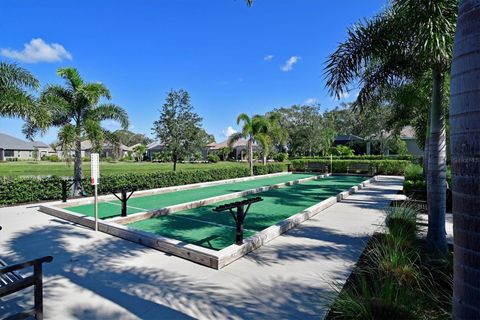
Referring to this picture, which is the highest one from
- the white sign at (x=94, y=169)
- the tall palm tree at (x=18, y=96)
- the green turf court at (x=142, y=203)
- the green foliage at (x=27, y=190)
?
the tall palm tree at (x=18, y=96)

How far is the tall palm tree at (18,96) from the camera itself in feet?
32.8

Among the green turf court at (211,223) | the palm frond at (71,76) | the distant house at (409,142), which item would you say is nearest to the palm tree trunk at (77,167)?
the palm frond at (71,76)

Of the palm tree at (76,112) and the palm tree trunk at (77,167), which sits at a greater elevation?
the palm tree at (76,112)

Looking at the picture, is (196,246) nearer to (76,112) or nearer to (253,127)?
(76,112)

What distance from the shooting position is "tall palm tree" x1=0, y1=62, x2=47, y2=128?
32.8 feet

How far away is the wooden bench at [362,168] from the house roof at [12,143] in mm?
64859

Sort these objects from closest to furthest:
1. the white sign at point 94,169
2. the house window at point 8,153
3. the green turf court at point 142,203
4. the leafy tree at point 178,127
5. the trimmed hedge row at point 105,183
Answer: the white sign at point 94,169 < the green turf court at point 142,203 < the trimmed hedge row at point 105,183 < the leafy tree at point 178,127 < the house window at point 8,153

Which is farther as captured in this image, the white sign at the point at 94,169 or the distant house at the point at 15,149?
the distant house at the point at 15,149

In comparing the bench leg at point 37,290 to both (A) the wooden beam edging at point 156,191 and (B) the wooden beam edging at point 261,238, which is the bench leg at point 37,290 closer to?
(B) the wooden beam edging at point 261,238

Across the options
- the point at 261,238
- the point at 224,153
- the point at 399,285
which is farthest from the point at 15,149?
the point at 399,285

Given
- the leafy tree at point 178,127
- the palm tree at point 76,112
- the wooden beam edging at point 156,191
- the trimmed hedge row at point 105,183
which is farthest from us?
the leafy tree at point 178,127

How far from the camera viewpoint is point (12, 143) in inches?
2427

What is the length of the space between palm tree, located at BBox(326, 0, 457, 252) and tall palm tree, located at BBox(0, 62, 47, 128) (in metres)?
10.1

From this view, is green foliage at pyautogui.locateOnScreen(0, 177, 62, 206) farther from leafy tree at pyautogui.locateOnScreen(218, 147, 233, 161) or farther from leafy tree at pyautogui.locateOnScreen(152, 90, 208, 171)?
leafy tree at pyautogui.locateOnScreen(218, 147, 233, 161)
